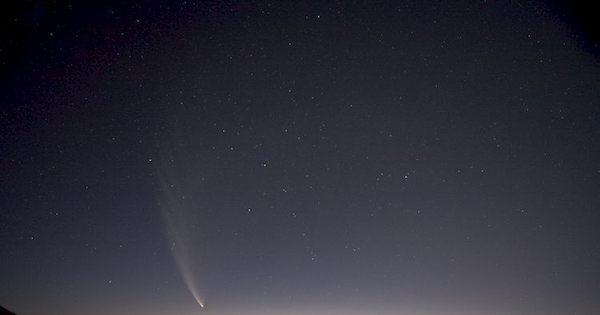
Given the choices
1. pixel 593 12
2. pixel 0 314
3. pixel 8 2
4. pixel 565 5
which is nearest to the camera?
pixel 593 12

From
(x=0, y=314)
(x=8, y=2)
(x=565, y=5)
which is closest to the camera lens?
(x=565, y=5)

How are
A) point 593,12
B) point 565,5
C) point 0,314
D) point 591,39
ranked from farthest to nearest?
point 0,314 → point 565,5 → point 591,39 → point 593,12

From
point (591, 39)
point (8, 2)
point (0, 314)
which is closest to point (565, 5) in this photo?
point (591, 39)

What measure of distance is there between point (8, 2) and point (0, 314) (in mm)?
22943

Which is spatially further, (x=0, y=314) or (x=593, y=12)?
(x=0, y=314)

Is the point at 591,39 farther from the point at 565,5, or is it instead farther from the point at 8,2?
the point at 8,2

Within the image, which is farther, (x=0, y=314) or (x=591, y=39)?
(x=0, y=314)

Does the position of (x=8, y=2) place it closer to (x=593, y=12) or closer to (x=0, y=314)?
(x=593, y=12)

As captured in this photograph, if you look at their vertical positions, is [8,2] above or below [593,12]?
above

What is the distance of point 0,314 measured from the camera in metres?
17.9

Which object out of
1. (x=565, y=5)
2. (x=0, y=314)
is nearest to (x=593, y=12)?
(x=565, y=5)

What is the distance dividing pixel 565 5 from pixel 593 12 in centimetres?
61

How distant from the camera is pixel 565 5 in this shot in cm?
293

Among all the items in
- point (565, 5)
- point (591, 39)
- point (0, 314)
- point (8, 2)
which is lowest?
point (0, 314)
